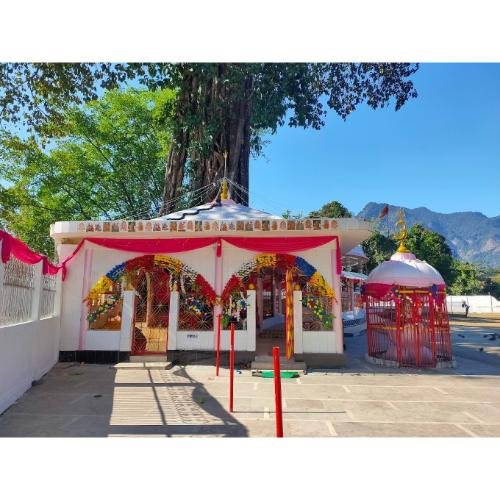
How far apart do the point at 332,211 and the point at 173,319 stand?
29.8 meters

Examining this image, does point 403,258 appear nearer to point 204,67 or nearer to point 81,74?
point 204,67

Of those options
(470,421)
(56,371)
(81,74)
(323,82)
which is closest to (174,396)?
(56,371)

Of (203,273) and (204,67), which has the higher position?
(204,67)

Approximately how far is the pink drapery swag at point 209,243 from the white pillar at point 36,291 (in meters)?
2.02

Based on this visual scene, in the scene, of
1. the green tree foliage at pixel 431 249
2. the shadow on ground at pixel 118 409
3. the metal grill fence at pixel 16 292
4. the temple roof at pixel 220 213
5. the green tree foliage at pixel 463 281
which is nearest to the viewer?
the shadow on ground at pixel 118 409

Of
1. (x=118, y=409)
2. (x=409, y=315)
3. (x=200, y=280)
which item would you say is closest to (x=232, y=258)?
(x=200, y=280)

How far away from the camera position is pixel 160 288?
32.3 feet

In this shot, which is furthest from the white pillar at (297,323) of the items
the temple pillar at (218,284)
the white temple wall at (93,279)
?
the white temple wall at (93,279)

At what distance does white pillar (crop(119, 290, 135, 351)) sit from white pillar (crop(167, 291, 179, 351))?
3.12 ft

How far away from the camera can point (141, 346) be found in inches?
377

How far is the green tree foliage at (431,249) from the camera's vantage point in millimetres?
34906

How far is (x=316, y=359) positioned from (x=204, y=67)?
33.5 feet

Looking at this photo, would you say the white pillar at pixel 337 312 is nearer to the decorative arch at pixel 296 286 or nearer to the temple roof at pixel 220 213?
the decorative arch at pixel 296 286

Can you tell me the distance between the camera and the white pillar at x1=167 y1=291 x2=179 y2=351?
9273mm
